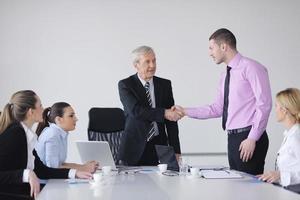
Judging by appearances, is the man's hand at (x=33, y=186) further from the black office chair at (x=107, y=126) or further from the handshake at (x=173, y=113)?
the black office chair at (x=107, y=126)

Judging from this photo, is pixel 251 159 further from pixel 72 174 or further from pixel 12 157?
pixel 12 157

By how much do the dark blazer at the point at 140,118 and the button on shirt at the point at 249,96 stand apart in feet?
1.67

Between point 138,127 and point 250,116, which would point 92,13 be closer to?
point 138,127

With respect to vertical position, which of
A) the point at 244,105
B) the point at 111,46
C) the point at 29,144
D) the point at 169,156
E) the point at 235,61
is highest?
the point at 111,46

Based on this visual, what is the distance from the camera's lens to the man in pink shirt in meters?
2.85

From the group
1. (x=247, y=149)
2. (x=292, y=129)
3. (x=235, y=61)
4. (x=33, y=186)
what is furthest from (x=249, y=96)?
(x=33, y=186)

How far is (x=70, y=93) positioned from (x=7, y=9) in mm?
1147

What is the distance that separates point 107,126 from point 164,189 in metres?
1.82

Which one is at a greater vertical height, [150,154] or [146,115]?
[146,115]

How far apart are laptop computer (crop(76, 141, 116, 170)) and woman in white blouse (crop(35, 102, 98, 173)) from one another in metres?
0.06

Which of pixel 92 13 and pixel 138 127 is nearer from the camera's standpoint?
pixel 138 127

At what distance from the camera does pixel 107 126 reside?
3.80 m

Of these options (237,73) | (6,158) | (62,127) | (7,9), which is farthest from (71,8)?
(6,158)

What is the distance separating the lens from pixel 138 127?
3178 millimetres
